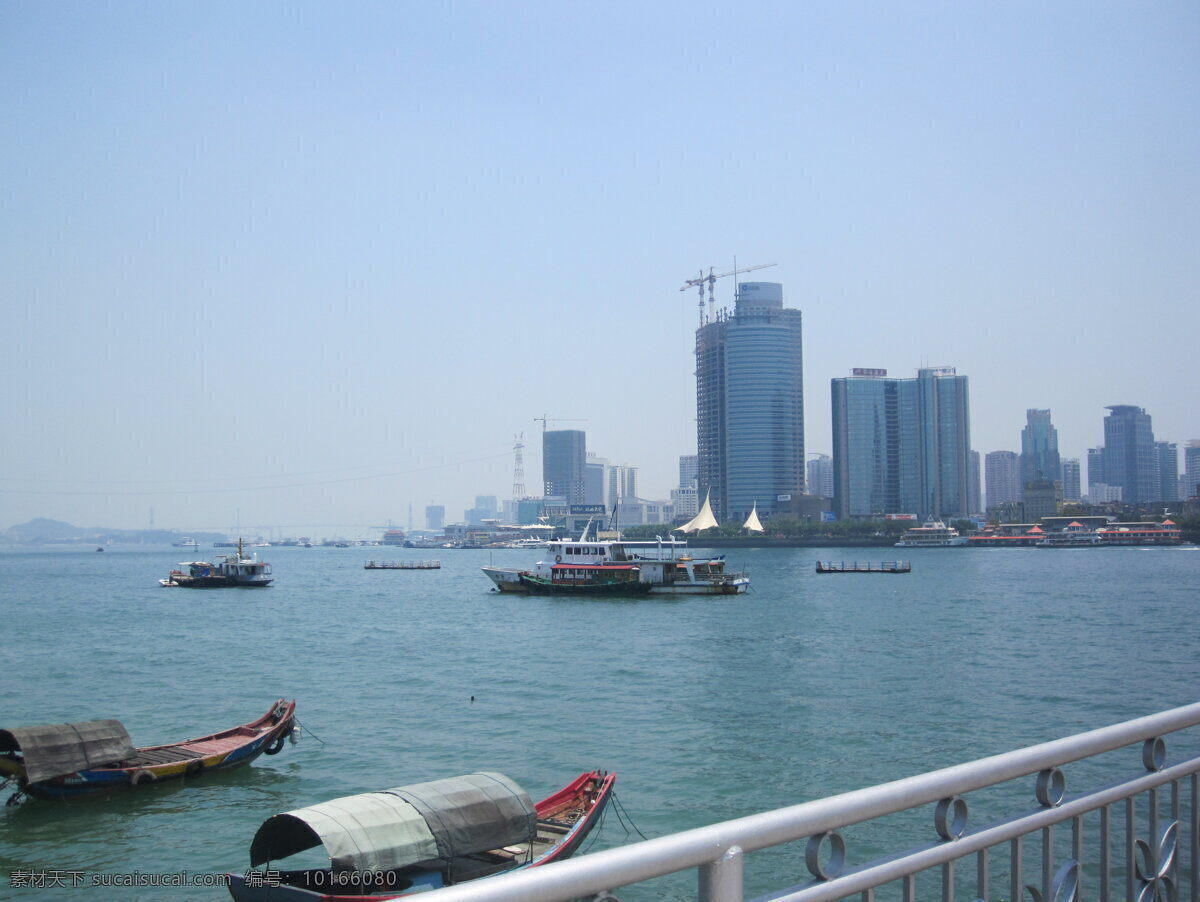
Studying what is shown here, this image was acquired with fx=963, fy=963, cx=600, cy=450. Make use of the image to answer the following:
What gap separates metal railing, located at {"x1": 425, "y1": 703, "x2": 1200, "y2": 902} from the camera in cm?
202

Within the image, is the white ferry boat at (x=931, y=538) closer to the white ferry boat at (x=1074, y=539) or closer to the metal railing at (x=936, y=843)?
the white ferry boat at (x=1074, y=539)

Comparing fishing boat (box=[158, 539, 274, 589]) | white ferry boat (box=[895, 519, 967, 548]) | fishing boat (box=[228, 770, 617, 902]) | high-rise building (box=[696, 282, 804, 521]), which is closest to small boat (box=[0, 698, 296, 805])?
fishing boat (box=[228, 770, 617, 902])

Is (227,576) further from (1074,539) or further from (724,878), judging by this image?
(1074,539)

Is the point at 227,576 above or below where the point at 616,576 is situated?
below

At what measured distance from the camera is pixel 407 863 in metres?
10.3

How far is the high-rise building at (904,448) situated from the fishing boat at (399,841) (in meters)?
189

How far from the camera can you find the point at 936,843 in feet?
9.04

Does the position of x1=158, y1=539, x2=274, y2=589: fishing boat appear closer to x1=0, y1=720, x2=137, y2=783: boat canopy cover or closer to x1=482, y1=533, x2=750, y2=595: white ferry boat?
x1=482, y1=533, x2=750, y2=595: white ferry boat

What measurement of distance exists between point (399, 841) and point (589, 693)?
18387 mm

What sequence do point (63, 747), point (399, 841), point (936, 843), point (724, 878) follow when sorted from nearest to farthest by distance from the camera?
point (724, 878) < point (936, 843) < point (399, 841) < point (63, 747)

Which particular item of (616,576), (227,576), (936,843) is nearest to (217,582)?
(227,576)

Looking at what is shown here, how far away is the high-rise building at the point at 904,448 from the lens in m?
193

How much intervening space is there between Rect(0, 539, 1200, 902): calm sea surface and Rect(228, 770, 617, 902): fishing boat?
94.1 inches

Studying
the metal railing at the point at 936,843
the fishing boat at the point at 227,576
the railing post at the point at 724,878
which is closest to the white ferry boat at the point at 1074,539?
the fishing boat at the point at 227,576
